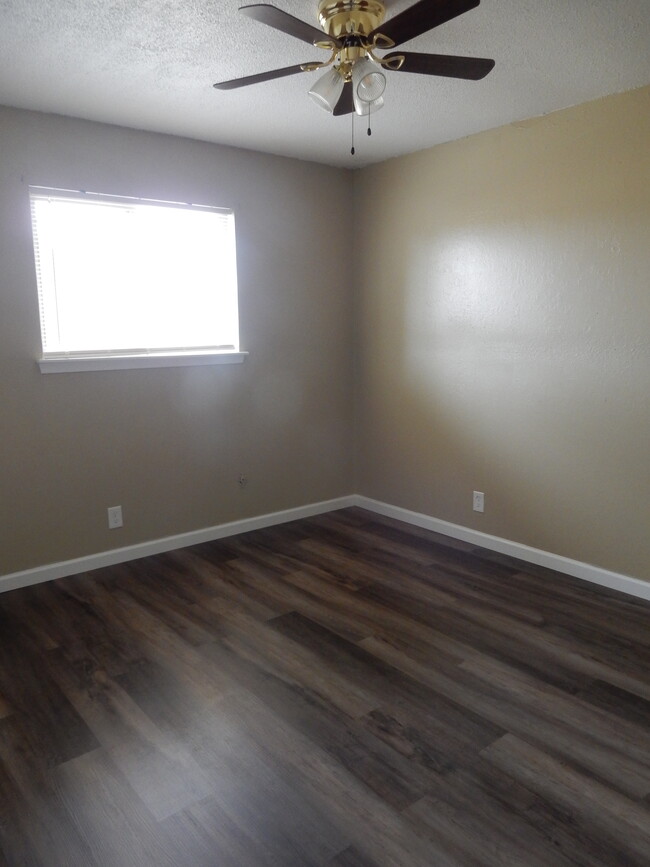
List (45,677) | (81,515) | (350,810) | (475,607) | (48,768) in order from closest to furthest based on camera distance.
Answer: (350,810) → (48,768) → (45,677) → (475,607) → (81,515)

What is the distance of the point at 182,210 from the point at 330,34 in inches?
70.6

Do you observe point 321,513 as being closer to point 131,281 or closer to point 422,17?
point 131,281

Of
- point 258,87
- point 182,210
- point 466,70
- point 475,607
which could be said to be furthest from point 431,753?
point 182,210

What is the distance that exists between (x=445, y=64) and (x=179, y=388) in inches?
91.8

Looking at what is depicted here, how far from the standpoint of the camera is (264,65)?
248cm

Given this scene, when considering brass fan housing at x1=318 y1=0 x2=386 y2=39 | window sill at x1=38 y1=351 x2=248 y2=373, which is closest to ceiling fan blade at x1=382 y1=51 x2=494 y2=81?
brass fan housing at x1=318 y1=0 x2=386 y2=39

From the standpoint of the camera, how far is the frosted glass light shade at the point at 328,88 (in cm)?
205

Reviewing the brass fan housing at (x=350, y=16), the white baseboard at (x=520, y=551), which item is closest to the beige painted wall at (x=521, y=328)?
the white baseboard at (x=520, y=551)

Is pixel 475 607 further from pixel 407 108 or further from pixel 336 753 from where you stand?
pixel 407 108

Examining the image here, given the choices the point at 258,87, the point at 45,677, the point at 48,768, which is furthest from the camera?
the point at 258,87

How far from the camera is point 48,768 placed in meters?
1.91

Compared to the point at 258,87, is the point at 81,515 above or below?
below

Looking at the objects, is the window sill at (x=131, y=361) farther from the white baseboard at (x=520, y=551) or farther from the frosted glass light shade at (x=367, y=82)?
the frosted glass light shade at (x=367, y=82)

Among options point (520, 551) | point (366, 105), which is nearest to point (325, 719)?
point (520, 551)
